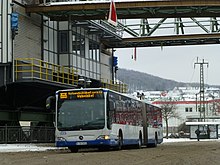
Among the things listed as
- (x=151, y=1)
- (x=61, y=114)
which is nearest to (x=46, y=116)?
(x=151, y=1)

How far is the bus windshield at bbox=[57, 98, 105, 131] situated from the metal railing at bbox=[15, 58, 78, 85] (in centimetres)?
928

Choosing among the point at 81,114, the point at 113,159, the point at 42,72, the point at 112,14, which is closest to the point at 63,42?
the point at 42,72

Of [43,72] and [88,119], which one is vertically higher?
[43,72]

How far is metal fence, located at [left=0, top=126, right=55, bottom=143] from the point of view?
36.0m

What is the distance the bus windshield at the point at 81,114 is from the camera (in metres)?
25.5

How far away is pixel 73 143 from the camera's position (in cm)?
2539

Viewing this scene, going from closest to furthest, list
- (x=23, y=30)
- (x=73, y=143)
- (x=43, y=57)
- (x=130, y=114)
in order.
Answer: (x=73, y=143) → (x=130, y=114) → (x=23, y=30) → (x=43, y=57)

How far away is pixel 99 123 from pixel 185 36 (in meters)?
28.3

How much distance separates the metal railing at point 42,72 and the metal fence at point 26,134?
13.0 ft

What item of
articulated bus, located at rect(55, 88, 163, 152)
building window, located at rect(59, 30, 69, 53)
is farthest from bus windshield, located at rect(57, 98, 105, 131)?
building window, located at rect(59, 30, 69, 53)

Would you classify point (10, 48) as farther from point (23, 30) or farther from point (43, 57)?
point (43, 57)

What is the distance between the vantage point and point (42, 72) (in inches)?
1432

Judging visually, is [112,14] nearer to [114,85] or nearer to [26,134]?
[26,134]

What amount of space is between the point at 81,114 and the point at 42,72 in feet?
37.5
